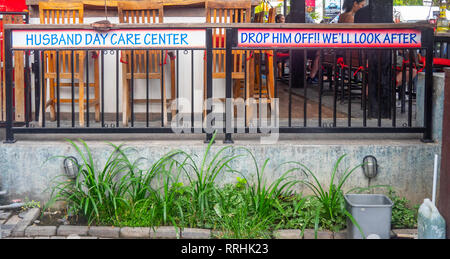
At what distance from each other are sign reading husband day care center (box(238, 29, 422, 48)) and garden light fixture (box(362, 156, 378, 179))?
1.11 m

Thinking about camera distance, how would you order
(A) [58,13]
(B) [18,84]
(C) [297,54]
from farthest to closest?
1. (C) [297,54]
2. (B) [18,84]
3. (A) [58,13]

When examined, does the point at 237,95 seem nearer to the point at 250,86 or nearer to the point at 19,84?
the point at 250,86

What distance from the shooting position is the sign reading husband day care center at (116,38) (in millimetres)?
5957

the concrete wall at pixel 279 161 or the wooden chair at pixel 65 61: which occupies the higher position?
the wooden chair at pixel 65 61

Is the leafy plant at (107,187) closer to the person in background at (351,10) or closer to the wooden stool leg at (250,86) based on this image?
the wooden stool leg at (250,86)

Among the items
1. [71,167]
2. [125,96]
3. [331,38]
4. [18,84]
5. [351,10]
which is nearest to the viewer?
[71,167]

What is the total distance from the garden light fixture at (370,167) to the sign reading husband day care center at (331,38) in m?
1.11

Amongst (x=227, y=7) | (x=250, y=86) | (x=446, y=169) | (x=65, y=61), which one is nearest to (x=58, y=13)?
(x=65, y=61)

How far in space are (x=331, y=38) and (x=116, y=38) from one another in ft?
6.84

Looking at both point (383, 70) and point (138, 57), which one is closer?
point (383, 70)

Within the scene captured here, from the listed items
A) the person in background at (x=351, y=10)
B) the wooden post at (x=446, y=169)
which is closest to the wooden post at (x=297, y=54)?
the person in background at (x=351, y=10)

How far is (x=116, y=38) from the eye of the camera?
5.98 metres

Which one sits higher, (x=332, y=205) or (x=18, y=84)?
(x=18, y=84)

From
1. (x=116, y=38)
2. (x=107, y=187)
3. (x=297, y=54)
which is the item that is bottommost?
(x=107, y=187)
